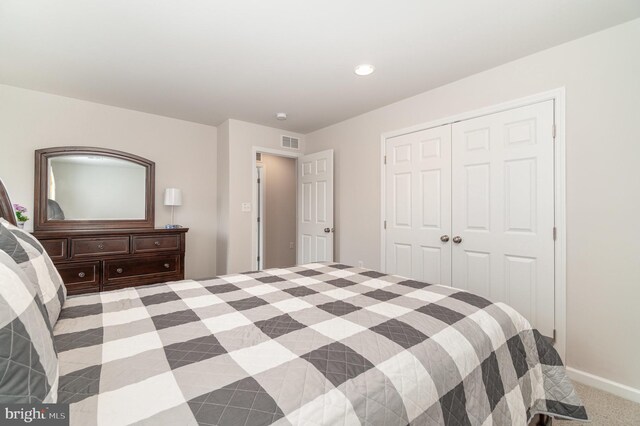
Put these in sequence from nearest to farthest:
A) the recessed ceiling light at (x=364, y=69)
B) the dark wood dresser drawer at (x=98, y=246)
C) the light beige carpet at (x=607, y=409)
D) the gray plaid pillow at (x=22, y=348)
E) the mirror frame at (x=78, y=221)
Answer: the gray plaid pillow at (x=22, y=348)
the light beige carpet at (x=607, y=409)
the recessed ceiling light at (x=364, y=69)
the dark wood dresser drawer at (x=98, y=246)
the mirror frame at (x=78, y=221)

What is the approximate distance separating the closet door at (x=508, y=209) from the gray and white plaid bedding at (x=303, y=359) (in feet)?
3.60

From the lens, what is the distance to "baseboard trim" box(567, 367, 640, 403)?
72.3 inches

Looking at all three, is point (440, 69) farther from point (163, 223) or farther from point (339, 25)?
point (163, 223)

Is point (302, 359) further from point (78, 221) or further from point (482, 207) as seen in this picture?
point (78, 221)

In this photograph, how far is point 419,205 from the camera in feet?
9.81

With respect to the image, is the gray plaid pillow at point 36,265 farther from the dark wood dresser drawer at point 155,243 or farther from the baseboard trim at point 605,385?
the baseboard trim at point 605,385

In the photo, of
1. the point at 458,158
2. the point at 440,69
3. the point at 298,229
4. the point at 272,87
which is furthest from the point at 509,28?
the point at 298,229

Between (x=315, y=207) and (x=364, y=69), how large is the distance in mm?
2106

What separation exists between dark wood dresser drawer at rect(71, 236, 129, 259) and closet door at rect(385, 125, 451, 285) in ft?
9.62

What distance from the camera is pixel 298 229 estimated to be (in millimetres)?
4512

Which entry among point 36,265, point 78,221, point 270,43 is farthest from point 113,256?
point 270,43

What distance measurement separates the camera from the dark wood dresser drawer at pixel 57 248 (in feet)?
8.64

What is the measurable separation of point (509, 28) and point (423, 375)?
2317 mm

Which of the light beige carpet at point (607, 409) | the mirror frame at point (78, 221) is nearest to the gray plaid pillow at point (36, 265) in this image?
the mirror frame at point (78, 221)
